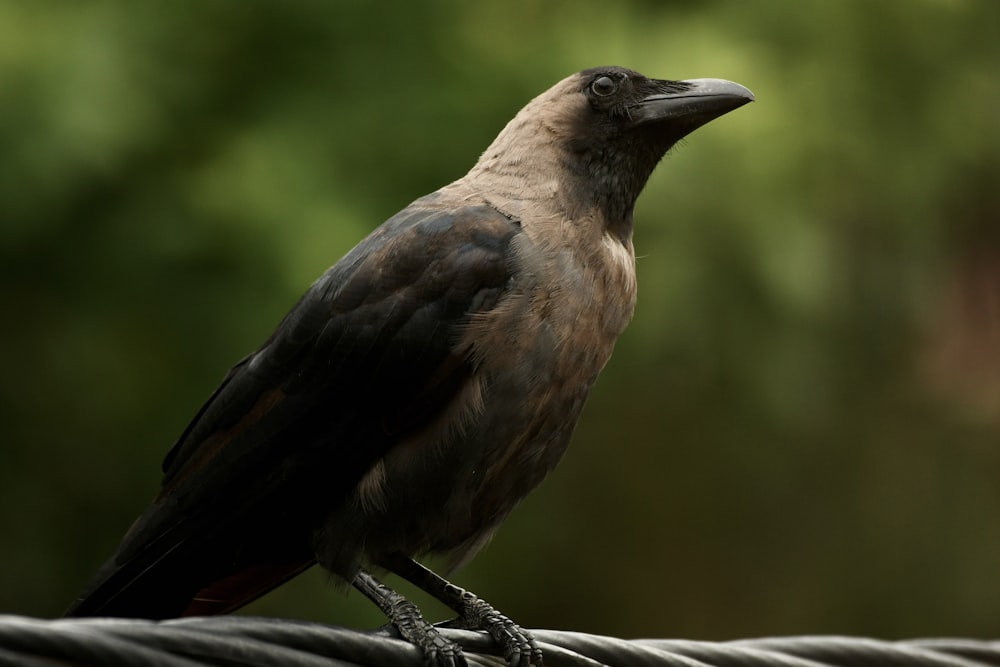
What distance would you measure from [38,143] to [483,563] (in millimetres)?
2351

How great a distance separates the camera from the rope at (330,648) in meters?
1.94

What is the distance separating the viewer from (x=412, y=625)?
317 cm

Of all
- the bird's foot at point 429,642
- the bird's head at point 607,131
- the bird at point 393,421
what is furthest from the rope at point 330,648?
the bird's head at point 607,131

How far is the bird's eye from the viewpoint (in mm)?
4250

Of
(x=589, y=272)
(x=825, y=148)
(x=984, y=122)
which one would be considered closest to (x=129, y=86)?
(x=589, y=272)

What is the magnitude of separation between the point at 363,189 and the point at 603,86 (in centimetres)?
127

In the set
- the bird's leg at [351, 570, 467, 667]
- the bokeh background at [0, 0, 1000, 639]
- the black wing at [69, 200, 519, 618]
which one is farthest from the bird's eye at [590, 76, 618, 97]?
the bird's leg at [351, 570, 467, 667]

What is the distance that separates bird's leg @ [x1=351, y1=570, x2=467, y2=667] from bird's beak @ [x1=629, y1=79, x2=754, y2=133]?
1.62 meters

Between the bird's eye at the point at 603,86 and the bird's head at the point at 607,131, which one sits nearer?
the bird's head at the point at 607,131

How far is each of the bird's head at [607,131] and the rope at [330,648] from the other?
4.71 feet

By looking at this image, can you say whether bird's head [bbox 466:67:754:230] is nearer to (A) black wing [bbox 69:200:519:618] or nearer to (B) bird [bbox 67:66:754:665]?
(B) bird [bbox 67:66:754:665]

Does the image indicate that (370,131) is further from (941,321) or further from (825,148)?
(941,321)

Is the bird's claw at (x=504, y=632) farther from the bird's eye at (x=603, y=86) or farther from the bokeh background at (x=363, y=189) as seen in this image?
the bokeh background at (x=363, y=189)

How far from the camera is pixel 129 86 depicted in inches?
199
